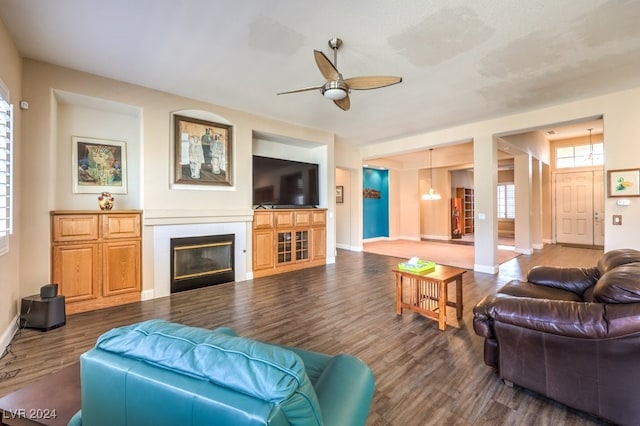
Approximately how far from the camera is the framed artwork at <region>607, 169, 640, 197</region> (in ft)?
12.7

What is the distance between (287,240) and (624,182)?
5.32m

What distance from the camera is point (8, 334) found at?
105 inches

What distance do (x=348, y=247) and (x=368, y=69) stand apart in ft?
19.1

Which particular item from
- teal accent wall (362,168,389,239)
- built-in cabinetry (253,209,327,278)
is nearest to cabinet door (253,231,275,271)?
built-in cabinetry (253,209,327,278)

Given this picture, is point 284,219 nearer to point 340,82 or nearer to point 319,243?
point 319,243

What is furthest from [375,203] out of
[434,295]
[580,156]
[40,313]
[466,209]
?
[40,313]

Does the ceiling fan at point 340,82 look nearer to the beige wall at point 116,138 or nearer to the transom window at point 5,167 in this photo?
the beige wall at point 116,138

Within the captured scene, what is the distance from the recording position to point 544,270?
2928 mm

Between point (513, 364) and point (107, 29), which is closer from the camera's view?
point (513, 364)

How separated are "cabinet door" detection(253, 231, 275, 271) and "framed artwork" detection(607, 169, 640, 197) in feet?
17.6

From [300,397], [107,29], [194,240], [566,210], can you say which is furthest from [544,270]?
[566,210]

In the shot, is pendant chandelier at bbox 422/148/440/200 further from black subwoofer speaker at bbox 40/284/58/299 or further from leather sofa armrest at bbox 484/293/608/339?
black subwoofer speaker at bbox 40/284/58/299

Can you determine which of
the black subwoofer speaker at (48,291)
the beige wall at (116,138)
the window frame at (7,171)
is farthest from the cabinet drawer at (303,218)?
the window frame at (7,171)

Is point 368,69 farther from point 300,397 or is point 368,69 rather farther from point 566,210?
point 566,210
